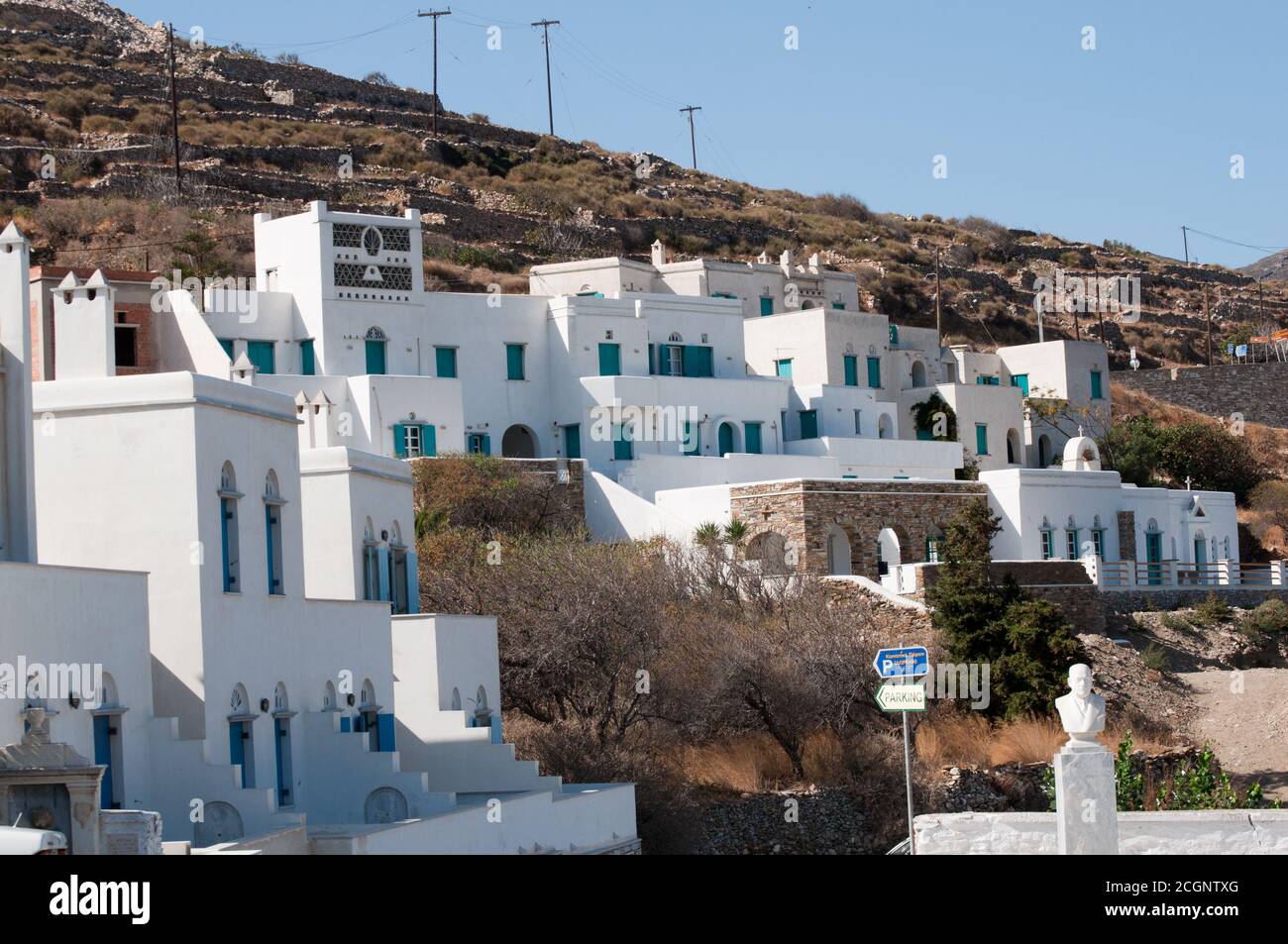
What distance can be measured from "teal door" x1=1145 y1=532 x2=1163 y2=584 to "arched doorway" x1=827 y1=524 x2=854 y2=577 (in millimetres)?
8850

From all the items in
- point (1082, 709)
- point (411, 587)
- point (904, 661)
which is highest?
point (411, 587)

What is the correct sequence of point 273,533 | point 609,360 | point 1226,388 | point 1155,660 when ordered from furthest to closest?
1. point 1226,388
2. point 609,360
3. point 1155,660
4. point 273,533

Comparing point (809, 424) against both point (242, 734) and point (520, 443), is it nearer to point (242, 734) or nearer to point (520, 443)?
point (520, 443)

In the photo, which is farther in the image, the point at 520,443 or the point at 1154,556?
the point at 1154,556

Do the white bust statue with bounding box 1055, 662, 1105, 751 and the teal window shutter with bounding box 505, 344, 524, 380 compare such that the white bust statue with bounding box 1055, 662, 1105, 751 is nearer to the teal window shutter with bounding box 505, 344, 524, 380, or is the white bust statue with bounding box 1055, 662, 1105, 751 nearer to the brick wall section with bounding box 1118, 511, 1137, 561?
the teal window shutter with bounding box 505, 344, 524, 380

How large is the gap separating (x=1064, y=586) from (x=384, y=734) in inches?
985

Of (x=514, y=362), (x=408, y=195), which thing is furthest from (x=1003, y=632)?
(x=408, y=195)

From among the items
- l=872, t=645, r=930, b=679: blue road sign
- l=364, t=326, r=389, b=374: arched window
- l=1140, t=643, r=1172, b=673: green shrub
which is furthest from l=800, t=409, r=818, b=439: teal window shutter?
l=872, t=645, r=930, b=679: blue road sign

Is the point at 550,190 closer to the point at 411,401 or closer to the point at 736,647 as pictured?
the point at 411,401

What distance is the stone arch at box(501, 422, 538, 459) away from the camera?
167ft

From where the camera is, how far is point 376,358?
4816 centimetres

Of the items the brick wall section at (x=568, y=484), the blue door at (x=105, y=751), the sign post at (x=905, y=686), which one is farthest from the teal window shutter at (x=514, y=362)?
the blue door at (x=105, y=751)

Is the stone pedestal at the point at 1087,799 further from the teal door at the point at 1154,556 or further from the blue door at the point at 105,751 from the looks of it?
the teal door at the point at 1154,556
